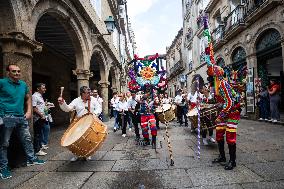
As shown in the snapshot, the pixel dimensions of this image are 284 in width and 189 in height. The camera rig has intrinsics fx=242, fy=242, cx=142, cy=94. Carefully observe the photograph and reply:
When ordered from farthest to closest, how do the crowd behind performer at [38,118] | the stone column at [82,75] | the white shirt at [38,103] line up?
the stone column at [82,75], the white shirt at [38,103], the crowd behind performer at [38,118]

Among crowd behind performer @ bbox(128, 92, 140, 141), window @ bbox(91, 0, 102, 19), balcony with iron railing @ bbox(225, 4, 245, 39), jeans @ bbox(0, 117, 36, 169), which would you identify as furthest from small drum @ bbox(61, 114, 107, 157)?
balcony with iron railing @ bbox(225, 4, 245, 39)

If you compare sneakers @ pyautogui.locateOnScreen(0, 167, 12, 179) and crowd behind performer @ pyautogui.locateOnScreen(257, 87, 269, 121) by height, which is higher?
crowd behind performer @ pyautogui.locateOnScreen(257, 87, 269, 121)

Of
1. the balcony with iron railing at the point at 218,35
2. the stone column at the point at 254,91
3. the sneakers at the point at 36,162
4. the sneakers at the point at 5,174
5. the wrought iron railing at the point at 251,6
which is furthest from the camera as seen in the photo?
the balcony with iron railing at the point at 218,35

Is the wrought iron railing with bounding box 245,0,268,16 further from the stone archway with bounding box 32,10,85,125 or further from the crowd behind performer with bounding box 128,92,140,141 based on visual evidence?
the stone archway with bounding box 32,10,85,125

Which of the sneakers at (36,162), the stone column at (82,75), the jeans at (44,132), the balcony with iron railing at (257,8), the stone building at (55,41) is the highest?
the balcony with iron railing at (257,8)

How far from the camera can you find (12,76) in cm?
435

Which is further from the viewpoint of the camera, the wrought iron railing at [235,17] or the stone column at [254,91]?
the wrought iron railing at [235,17]

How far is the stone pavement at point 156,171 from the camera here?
358 centimetres

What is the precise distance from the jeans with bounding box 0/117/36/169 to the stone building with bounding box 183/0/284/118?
981 centimetres

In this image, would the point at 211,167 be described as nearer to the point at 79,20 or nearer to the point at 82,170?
the point at 82,170

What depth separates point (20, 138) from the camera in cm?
453

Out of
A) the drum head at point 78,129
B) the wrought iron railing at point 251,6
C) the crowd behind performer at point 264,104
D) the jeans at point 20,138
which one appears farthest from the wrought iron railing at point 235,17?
the jeans at point 20,138

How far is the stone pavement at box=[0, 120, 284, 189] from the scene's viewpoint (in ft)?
11.8

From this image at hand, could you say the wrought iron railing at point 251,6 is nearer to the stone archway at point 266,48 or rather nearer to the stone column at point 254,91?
Result: the stone archway at point 266,48
